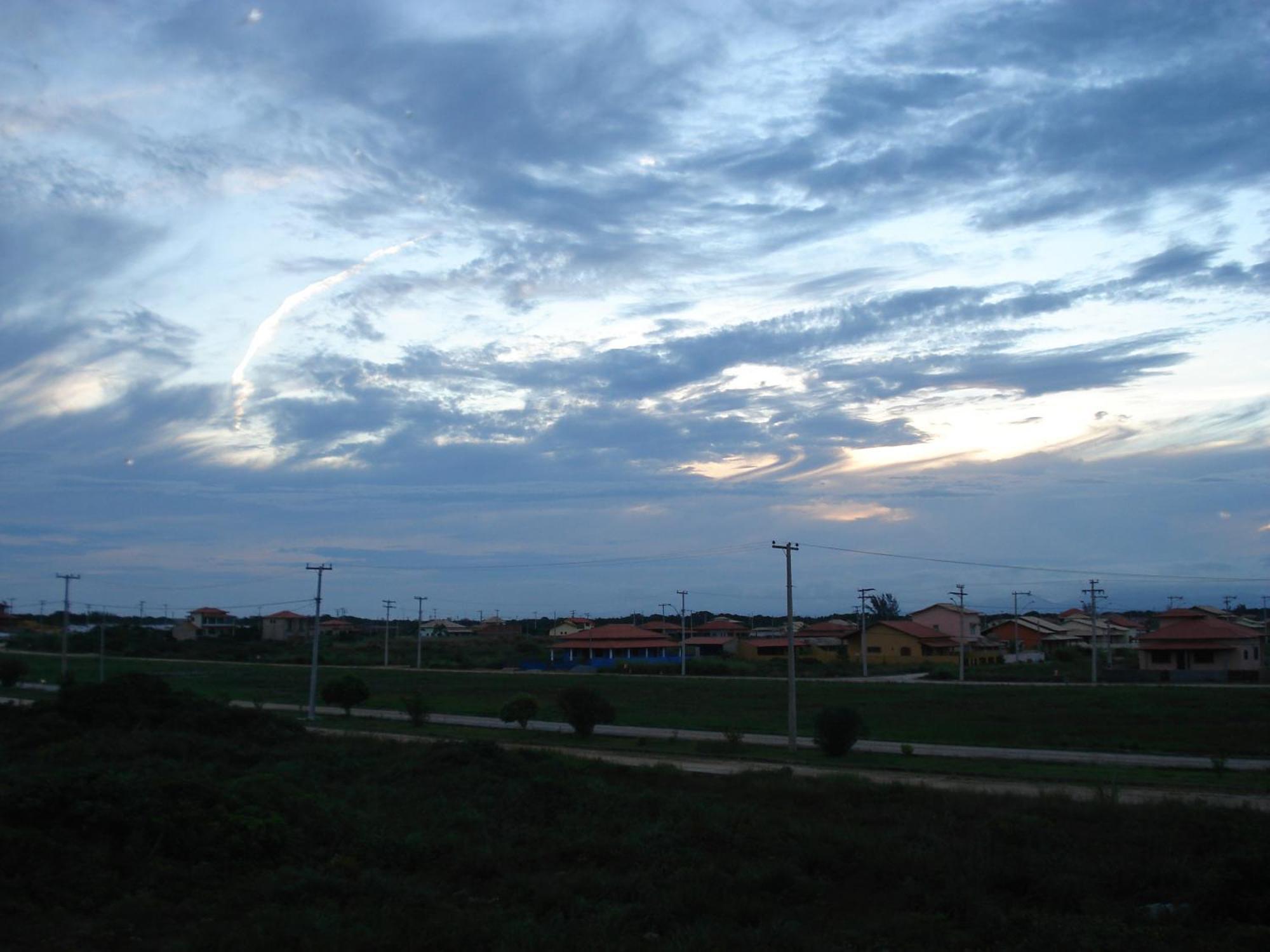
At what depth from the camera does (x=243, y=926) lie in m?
14.2

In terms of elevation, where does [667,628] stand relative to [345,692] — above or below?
above

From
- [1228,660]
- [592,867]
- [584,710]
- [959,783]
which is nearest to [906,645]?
[1228,660]

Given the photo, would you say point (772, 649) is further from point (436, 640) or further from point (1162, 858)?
point (1162, 858)

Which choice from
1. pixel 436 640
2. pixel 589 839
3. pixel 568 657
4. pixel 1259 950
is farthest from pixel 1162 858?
pixel 436 640

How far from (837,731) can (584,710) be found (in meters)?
12.2

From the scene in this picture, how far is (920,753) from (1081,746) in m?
8.76

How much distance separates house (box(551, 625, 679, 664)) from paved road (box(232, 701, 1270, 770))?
70.7 metres

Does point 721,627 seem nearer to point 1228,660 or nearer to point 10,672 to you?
point 1228,660

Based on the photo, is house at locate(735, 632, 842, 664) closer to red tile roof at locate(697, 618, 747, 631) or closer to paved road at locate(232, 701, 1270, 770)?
red tile roof at locate(697, 618, 747, 631)

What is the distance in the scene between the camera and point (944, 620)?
424 ft

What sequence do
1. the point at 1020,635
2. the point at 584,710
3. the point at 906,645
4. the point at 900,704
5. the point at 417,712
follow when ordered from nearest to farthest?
the point at 584,710 < the point at 417,712 < the point at 900,704 < the point at 906,645 < the point at 1020,635

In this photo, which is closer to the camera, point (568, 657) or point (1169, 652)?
point (1169, 652)

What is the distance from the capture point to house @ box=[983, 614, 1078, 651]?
A: 12733 cm

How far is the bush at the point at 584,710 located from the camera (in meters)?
44.9
